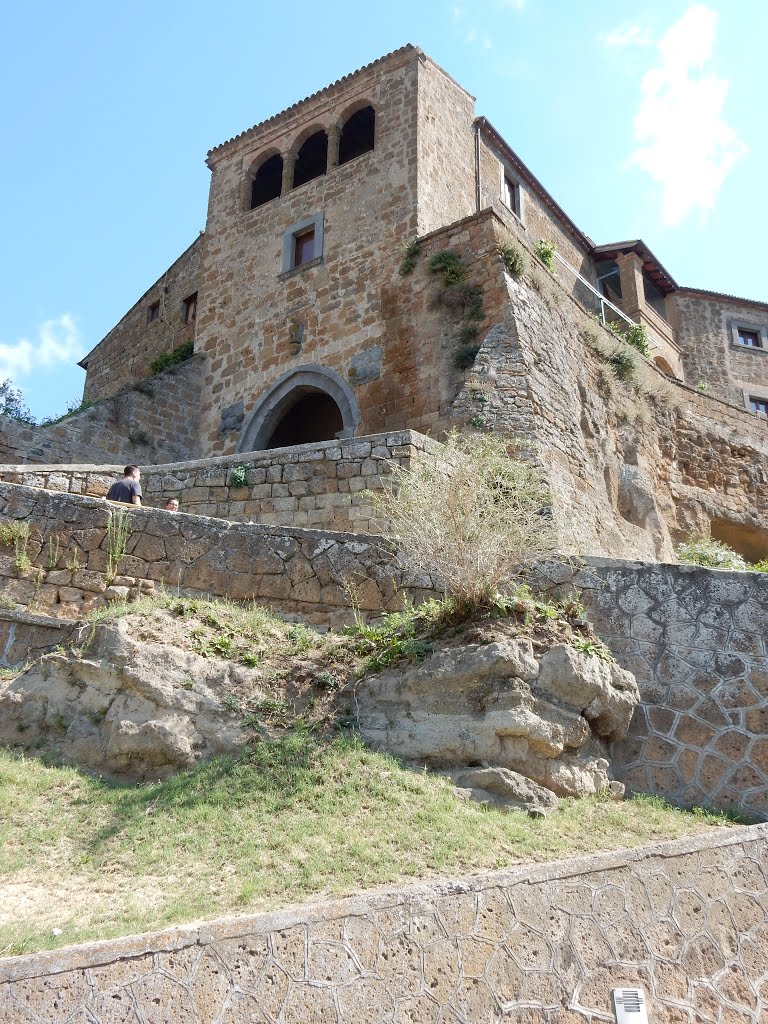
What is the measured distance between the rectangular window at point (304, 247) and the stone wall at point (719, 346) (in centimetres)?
1145

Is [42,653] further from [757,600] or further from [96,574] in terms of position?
[757,600]

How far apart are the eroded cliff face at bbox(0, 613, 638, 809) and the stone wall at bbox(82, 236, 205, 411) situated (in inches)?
542

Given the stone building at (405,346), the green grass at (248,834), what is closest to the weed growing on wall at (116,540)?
the green grass at (248,834)

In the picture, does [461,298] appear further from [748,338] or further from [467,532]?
[748,338]

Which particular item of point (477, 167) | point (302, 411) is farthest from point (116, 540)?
point (477, 167)

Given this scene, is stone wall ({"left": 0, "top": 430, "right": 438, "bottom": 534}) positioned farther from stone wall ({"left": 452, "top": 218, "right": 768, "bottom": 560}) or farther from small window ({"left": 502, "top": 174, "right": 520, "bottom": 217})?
small window ({"left": 502, "top": 174, "right": 520, "bottom": 217})

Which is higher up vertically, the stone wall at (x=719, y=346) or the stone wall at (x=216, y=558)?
the stone wall at (x=719, y=346)

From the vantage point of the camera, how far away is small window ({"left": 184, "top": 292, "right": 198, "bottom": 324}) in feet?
61.8

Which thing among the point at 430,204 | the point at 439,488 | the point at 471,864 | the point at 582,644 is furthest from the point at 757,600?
the point at 430,204

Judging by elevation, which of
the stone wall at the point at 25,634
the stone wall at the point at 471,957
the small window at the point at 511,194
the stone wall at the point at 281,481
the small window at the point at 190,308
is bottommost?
the stone wall at the point at 471,957

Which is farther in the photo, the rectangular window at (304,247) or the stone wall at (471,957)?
the rectangular window at (304,247)

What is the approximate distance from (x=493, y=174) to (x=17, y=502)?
11684mm

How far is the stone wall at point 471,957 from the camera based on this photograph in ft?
10.5

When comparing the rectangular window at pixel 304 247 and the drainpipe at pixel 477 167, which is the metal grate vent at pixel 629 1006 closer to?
the rectangular window at pixel 304 247
